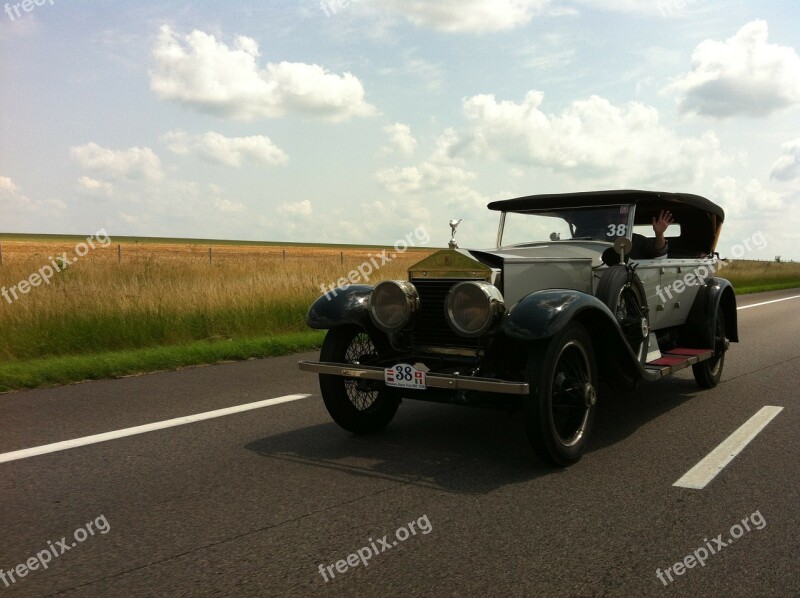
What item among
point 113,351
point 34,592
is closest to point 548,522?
point 34,592

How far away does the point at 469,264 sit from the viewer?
5090 mm

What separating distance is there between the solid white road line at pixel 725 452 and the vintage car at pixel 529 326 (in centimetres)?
70

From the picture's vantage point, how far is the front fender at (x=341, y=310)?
5.42 metres

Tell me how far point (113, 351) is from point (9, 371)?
2.12m

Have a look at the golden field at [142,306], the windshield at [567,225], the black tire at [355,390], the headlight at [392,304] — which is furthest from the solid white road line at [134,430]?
the golden field at [142,306]

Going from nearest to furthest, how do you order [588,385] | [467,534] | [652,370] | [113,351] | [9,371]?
1. [467,534]
2. [588,385]
3. [652,370]
4. [9,371]
5. [113,351]

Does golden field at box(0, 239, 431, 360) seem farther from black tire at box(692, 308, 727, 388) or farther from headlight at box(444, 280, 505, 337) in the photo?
black tire at box(692, 308, 727, 388)

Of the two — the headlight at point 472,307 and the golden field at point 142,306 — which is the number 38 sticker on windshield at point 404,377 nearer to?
the headlight at point 472,307

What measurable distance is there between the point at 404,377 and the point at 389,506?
3.58ft

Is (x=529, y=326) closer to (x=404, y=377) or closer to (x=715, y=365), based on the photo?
(x=404, y=377)

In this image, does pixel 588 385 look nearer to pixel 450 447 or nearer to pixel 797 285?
pixel 450 447

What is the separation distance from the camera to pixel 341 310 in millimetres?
5469

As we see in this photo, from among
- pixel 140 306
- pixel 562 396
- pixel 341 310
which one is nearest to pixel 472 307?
pixel 562 396

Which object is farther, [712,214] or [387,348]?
[712,214]
